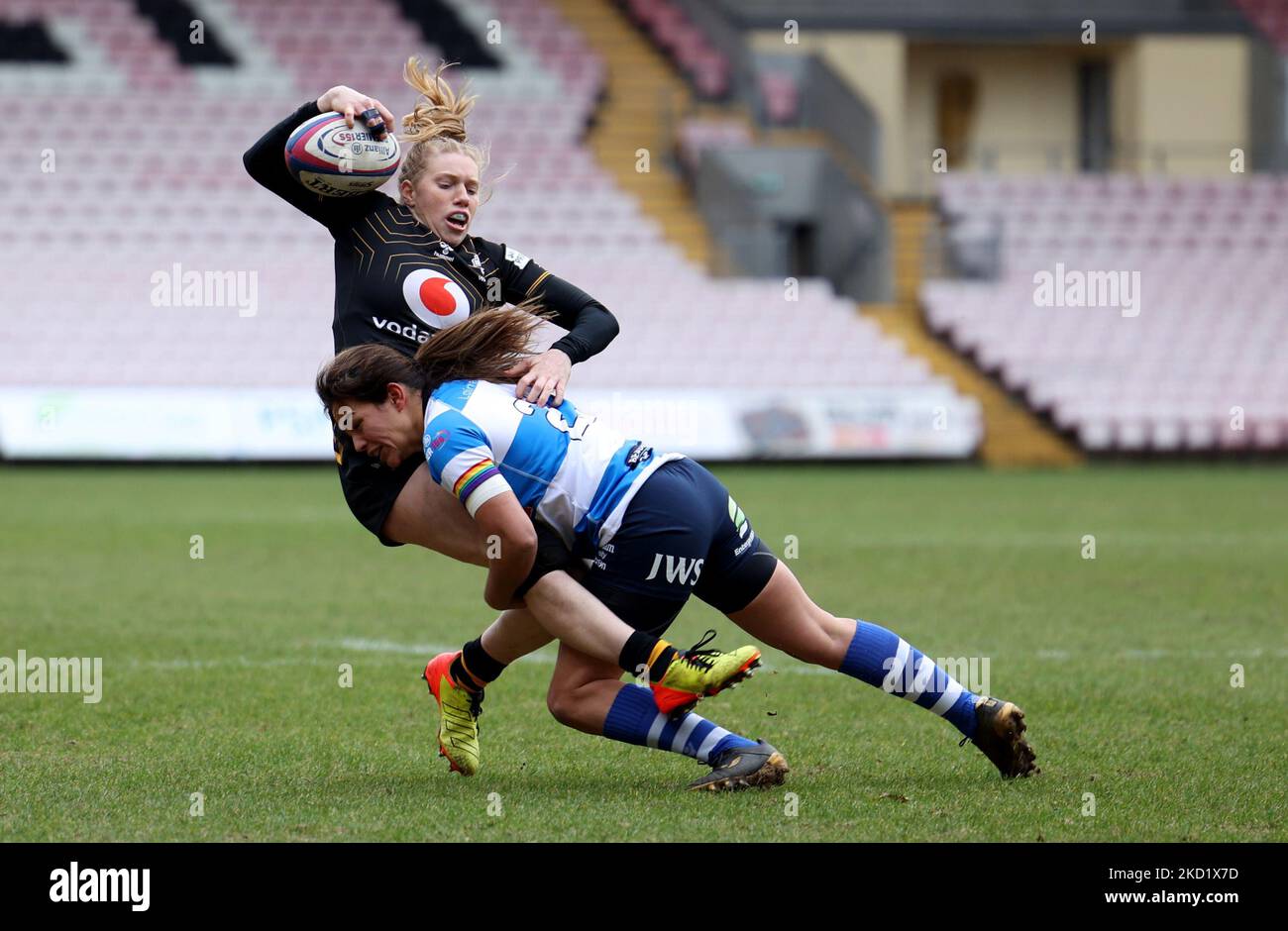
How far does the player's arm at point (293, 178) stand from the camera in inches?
192

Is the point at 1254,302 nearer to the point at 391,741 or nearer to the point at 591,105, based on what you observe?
the point at 591,105

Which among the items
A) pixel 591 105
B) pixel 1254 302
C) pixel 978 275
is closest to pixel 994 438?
pixel 978 275

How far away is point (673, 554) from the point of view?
4523 mm

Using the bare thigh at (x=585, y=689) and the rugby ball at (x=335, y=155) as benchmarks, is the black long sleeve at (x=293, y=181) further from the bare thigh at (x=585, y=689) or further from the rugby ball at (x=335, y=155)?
the bare thigh at (x=585, y=689)

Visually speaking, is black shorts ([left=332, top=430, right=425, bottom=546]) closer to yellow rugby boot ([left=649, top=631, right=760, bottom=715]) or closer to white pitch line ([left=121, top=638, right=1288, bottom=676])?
yellow rugby boot ([left=649, top=631, right=760, bottom=715])

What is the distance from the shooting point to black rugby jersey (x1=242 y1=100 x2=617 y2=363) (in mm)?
4918

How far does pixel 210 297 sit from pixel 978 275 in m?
11.2

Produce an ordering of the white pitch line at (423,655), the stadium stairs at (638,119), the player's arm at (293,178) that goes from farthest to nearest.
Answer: the stadium stairs at (638,119)
the white pitch line at (423,655)
the player's arm at (293,178)

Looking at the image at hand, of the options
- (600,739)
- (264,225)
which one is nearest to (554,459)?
(600,739)

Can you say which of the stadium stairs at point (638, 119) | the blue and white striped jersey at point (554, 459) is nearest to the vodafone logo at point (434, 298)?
the blue and white striped jersey at point (554, 459)

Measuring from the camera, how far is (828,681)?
6.80 m

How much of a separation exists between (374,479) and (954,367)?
62.4 feet

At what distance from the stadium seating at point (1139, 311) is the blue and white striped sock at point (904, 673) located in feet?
59.0

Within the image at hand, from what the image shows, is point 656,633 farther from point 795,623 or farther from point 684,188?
point 684,188
